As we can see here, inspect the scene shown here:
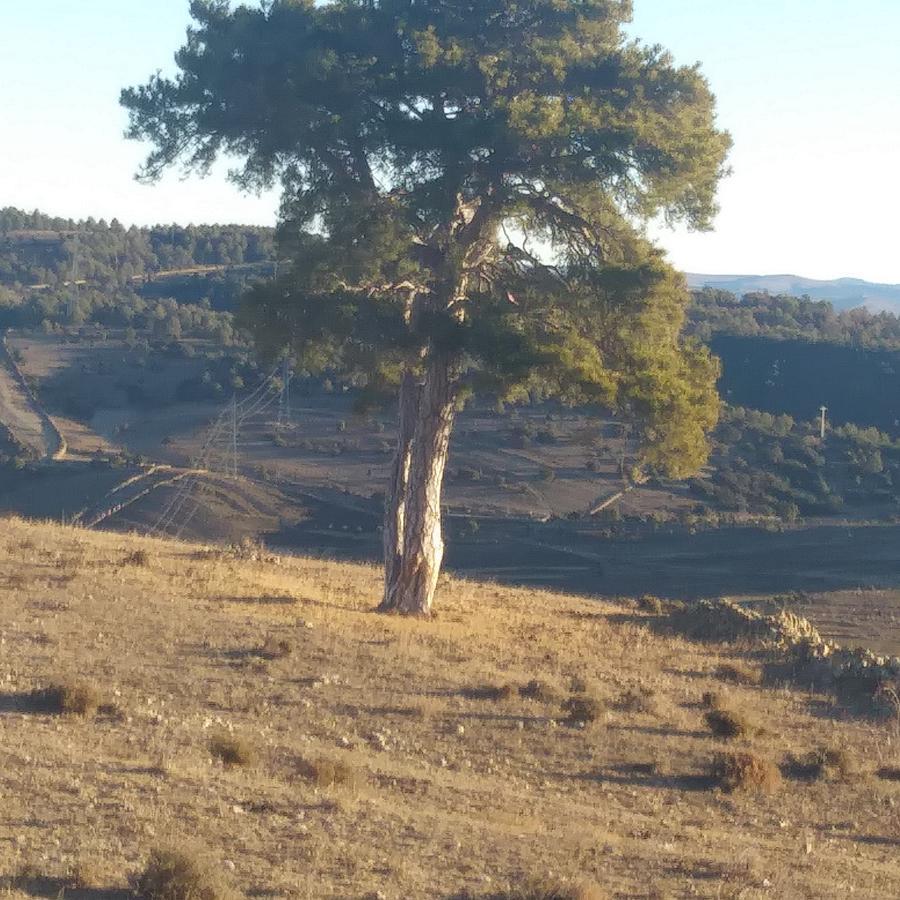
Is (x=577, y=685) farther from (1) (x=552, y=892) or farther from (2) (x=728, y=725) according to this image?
(1) (x=552, y=892)

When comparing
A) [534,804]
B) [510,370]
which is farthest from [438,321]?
[534,804]

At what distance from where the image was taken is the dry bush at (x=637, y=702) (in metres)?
12.0

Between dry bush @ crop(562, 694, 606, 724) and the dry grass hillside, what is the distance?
0.02 meters

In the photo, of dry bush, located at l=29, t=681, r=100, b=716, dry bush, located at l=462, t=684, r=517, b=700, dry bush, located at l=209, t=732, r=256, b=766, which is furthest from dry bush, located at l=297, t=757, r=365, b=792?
dry bush, located at l=462, t=684, r=517, b=700

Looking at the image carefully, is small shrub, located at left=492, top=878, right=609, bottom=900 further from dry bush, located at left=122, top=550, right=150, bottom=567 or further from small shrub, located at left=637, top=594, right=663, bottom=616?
small shrub, located at left=637, top=594, right=663, bottom=616

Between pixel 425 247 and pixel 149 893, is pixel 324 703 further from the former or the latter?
pixel 425 247

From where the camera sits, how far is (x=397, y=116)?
1616 centimetres

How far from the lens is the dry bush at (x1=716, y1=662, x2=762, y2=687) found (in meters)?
14.3

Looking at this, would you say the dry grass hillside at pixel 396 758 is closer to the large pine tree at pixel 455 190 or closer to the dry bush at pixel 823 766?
the dry bush at pixel 823 766

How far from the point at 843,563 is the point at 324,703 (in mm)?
24700

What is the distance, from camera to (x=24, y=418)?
50.3 m

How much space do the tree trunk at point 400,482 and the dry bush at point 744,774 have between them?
7.12m

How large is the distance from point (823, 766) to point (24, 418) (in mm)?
43818

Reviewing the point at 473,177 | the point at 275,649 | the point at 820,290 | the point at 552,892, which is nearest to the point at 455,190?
the point at 473,177
